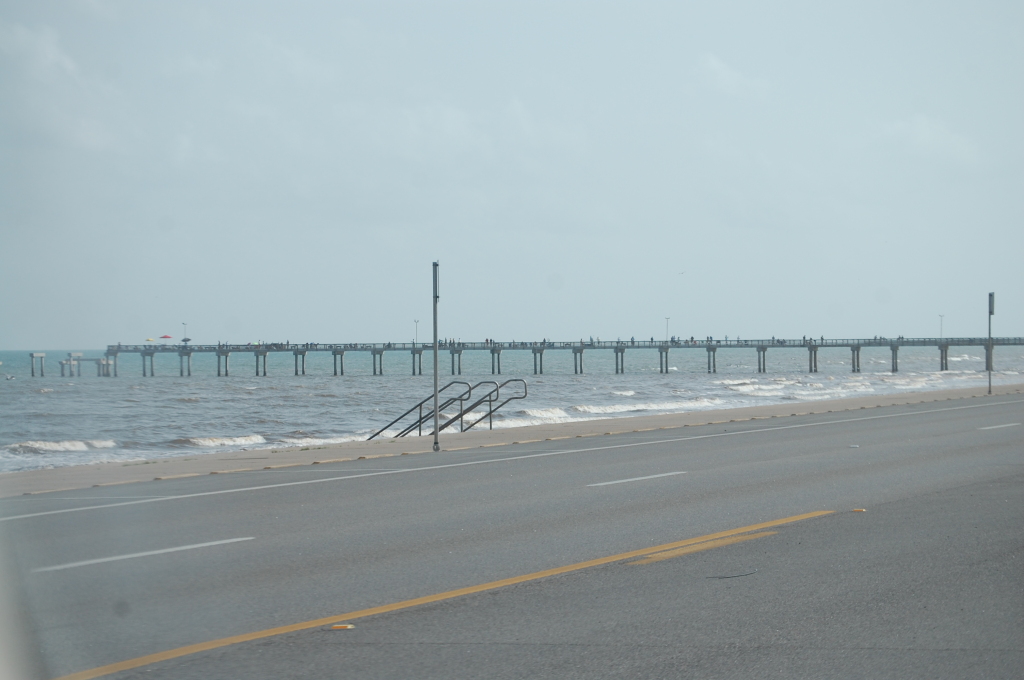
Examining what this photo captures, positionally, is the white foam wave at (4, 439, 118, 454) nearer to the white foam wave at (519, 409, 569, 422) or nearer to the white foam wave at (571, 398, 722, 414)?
the white foam wave at (519, 409, 569, 422)

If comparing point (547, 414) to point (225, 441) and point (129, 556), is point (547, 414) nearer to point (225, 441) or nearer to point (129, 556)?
point (225, 441)

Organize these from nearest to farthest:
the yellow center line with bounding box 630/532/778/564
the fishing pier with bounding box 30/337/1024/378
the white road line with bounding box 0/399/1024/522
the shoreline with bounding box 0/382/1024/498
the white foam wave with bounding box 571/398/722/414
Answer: the yellow center line with bounding box 630/532/778/564, the white road line with bounding box 0/399/1024/522, the shoreline with bounding box 0/382/1024/498, the white foam wave with bounding box 571/398/722/414, the fishing pier with bounding box 30/337/1024/378

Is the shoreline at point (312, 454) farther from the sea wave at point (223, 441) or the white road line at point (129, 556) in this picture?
the sea wave at point (223, 441)

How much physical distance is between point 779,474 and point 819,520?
4.11m

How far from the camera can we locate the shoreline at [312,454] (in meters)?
15.0

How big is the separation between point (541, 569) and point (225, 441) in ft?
91.0

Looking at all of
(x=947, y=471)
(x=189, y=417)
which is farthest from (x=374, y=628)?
(x=189, y=417)

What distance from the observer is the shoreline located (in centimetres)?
1502

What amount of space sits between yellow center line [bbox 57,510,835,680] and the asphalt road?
0.25 feet

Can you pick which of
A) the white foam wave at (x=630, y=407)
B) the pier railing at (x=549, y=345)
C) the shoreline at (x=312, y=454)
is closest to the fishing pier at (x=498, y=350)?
the pier railing at (x=549, y=345)

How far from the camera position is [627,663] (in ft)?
18.4

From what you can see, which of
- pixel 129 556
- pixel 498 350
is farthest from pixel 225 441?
pixel 498 350

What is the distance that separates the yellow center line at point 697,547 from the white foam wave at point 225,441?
25.1 m

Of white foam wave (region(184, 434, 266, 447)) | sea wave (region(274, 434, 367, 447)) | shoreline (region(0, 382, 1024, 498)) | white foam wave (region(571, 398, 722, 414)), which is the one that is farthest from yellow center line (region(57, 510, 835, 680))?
white foam wave (region(571, 398, 722, 414))
